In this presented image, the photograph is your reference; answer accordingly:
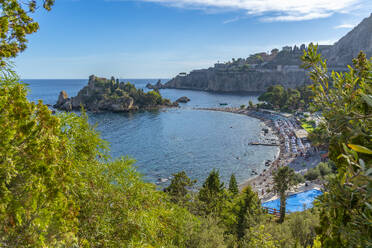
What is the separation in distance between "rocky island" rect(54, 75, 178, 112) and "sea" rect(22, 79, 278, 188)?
1244cm

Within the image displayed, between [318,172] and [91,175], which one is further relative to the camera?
[318,172]

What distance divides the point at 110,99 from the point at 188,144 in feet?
177

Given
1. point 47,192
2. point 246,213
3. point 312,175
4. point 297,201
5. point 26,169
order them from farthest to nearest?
1. point 312,175
2. point 297,201
3. point 246,213
4. point 47,192
5. point 26,169

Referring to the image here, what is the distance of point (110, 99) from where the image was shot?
9388cm

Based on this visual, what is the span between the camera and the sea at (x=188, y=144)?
38156 millimetres

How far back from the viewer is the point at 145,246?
17.3ft

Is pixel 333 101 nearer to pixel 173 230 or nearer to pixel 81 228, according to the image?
pixel 81 228

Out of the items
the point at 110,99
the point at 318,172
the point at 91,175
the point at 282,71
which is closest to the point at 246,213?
the point at 91,175

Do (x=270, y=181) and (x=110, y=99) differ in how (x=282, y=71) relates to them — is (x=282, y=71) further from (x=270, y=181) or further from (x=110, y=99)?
(x=270, y=181)

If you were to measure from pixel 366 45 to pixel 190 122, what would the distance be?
4510 inches

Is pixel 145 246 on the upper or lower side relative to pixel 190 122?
upper

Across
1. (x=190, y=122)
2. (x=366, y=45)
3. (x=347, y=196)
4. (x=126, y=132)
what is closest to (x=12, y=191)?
(x=347, y=196)

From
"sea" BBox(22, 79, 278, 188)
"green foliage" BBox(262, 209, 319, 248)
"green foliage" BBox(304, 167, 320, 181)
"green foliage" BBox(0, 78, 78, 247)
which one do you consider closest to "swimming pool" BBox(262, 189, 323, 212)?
"green foliage" BBox(304, 167, 320, 181)

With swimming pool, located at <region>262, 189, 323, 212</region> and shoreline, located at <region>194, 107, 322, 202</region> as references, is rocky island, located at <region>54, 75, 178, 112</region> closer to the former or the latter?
shoreline, located at <region>194, 107, 322, 202</region>
